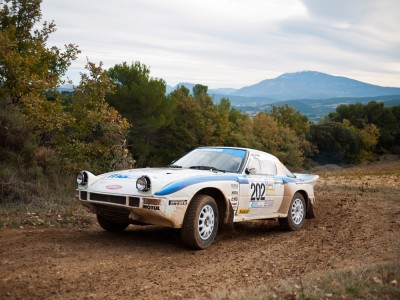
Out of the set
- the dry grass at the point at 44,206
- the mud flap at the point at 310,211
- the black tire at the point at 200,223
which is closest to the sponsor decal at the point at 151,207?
the black tire at the point at 200,223

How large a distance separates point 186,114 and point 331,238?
4358 centimetres

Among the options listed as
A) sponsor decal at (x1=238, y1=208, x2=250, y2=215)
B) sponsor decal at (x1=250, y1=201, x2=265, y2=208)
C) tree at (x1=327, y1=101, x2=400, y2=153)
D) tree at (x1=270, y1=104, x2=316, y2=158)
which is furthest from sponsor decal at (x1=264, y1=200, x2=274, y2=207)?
tree at (x1=327, y1=101, x2=400, y2=153)

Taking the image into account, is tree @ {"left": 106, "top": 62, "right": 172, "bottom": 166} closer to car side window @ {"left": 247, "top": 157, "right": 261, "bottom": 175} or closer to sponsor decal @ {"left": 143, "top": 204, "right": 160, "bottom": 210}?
car side window @ {"left": 247, "top": 157, "right": 261, "bottom": 175}

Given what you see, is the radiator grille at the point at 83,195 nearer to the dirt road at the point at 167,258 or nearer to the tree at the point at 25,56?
the dirt road at the point at 167,258

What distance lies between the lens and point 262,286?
473cm

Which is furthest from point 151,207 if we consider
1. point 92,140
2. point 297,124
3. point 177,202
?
point 297,124

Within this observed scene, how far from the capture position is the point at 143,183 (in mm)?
6246

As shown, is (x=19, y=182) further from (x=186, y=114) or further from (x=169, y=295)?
A: (x=186, y=114)

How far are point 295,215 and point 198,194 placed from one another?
10.3 ft

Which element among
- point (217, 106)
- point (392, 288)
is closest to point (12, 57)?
point (392, 288)

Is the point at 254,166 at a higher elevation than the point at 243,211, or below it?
higher

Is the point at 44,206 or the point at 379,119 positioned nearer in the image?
the point at 44,206

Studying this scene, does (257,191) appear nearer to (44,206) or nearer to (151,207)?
(151,207)

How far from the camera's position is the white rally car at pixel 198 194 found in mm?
6269
